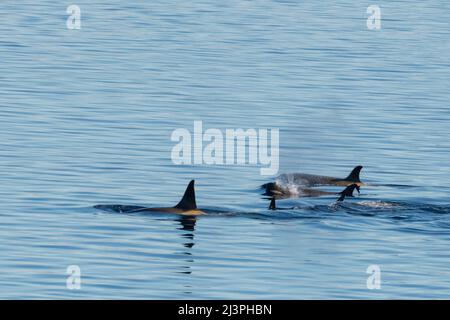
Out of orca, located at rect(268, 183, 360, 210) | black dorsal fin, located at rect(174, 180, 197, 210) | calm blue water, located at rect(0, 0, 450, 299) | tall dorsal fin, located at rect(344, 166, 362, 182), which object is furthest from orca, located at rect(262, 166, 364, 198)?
black dorsal fin, located at rect(174, 180, 197, 210)

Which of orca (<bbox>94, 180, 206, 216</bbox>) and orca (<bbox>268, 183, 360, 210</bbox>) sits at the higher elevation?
orca (<bbox>268, 183, 360, 210</bbox>)

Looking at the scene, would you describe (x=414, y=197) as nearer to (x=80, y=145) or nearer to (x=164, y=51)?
(x=80, y=145)

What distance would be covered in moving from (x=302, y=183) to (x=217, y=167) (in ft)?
7.42

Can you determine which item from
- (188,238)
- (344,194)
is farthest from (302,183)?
(188,238)

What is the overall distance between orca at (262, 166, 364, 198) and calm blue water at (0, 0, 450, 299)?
0.52 metres

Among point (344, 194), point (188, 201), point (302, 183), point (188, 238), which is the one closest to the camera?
point (188, 238)

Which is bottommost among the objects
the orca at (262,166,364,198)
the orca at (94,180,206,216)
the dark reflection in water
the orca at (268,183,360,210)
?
the dark reflection in water

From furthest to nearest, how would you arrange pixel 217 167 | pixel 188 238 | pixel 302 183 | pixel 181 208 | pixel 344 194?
pixel 217 167 < pixel 302 183 < pixel 344 194 < pixel 181 208 < pixel 188 238

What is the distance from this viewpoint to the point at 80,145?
123 feet

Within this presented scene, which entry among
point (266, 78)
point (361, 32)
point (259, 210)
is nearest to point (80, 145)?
point (259, 210)

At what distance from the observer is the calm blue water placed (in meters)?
24.5

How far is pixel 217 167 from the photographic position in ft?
119

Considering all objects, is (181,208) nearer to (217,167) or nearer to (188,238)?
(188,238)

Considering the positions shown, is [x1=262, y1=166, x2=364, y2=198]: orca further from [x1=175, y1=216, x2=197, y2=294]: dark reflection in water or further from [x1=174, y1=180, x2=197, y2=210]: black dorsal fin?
[x1=175, y1=216, x2=197, y2=294]: dark reflection in water
